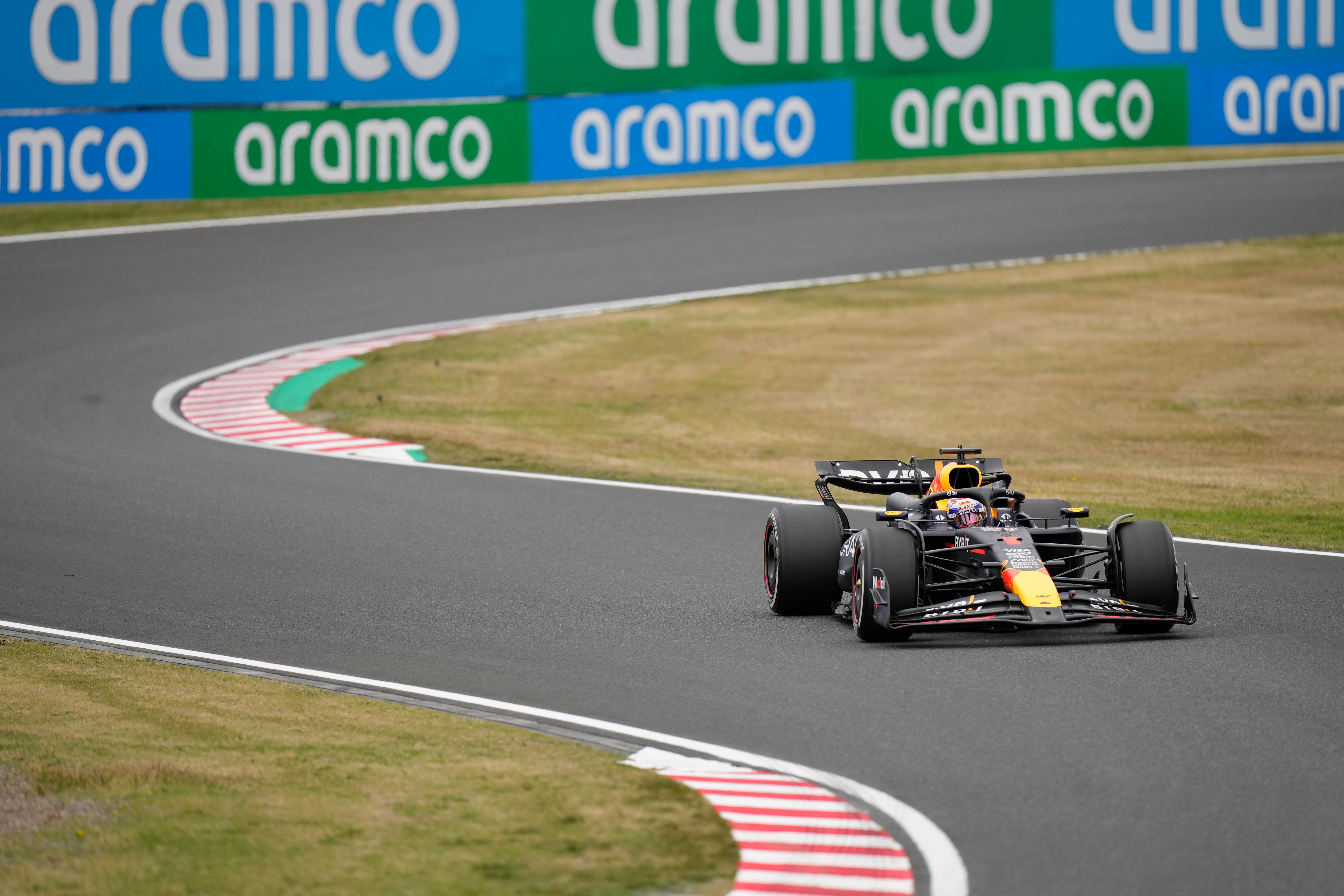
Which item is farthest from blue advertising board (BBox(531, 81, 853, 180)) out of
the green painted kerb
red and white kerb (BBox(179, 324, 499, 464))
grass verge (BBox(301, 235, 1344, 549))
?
the green painted kerb

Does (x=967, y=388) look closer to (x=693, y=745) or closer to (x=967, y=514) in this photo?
(x=967, y=514)

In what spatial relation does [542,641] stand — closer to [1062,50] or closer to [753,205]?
[753,205]

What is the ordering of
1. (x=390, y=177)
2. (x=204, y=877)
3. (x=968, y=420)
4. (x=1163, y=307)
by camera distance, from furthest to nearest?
(x=390, y=177) → (x=1163, y=307) → (x=968, y=420) → (x=204, y=877)

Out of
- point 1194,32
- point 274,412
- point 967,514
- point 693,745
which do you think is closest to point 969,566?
point 967,514

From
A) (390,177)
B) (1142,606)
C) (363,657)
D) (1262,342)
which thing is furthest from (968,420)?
(390,177)

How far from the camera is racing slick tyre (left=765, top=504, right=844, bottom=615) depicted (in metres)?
9.62

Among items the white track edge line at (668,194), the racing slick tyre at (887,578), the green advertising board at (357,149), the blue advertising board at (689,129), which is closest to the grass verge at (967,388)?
the racing slick tyre at (887,578)

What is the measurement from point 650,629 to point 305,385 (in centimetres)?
1020

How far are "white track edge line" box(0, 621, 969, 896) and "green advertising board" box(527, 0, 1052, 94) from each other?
18.8m

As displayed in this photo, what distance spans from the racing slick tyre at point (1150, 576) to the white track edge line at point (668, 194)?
62.5 ft

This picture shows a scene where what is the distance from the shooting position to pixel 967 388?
18.8m

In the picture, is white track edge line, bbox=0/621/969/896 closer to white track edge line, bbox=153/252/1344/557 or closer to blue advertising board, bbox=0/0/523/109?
white track edge line, bbox=153/252/1344/557

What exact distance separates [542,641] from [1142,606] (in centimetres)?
301

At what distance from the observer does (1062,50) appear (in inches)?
1088
